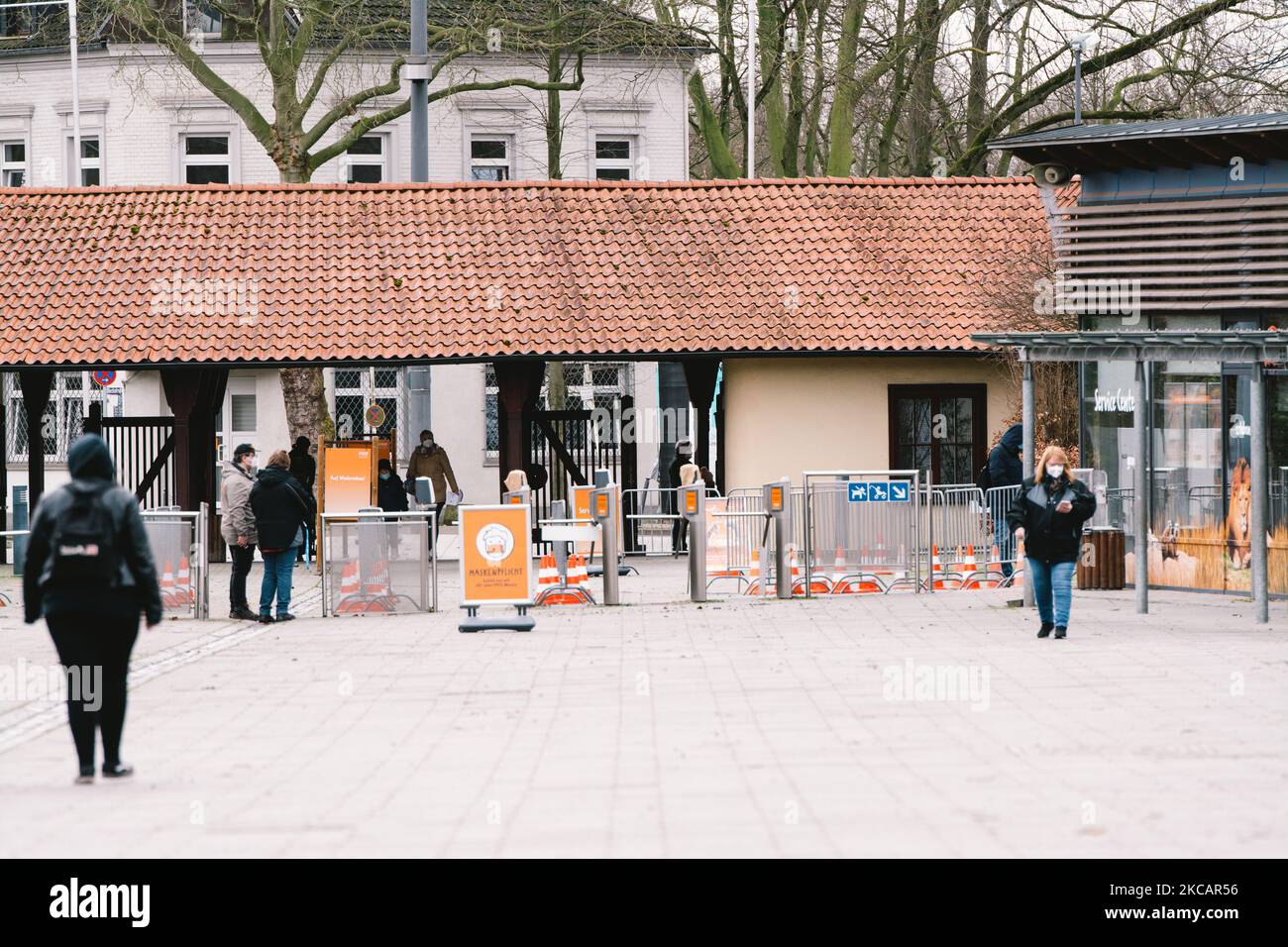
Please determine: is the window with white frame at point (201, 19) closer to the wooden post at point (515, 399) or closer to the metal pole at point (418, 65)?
the metal pole at point (418, 65)

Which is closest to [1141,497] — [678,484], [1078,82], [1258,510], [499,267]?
[1258,510]

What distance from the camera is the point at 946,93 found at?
4500 cm

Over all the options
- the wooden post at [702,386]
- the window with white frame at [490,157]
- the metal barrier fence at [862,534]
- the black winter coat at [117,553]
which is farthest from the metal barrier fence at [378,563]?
the window with white frame at [490,157]

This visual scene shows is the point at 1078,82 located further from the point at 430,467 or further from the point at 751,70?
the point at 430,467

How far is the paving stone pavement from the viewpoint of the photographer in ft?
26.0

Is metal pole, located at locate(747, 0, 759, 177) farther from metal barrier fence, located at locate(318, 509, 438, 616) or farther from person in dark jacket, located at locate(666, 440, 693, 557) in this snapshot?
metal barrier fence, located at locate(318, 509, 438, 616)

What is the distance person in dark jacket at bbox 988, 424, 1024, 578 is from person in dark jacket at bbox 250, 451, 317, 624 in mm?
7626

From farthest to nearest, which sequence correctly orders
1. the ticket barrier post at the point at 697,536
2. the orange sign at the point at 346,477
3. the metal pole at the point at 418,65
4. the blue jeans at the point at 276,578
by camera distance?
1. the metal pole at the point at 418,65
2. the orange sign at the point at 346,477
3. the ticket barrier post at the point at 697,536
4. the blue jeans at the point at 276,578

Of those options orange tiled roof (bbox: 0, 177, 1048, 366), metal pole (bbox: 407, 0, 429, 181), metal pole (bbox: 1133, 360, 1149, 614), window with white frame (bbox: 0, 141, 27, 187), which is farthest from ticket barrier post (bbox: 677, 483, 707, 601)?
window with white frame (bbox: 0, 141, 27, 187)

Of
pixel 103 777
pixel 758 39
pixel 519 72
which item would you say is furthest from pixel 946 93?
pixel 103 777

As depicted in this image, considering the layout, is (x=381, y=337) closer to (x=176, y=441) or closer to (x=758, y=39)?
(x=176, y=441)

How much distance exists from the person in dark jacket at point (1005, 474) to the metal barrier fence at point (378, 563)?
20.7ft

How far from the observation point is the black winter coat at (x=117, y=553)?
380 inches

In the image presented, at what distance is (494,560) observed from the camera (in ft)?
59.1
